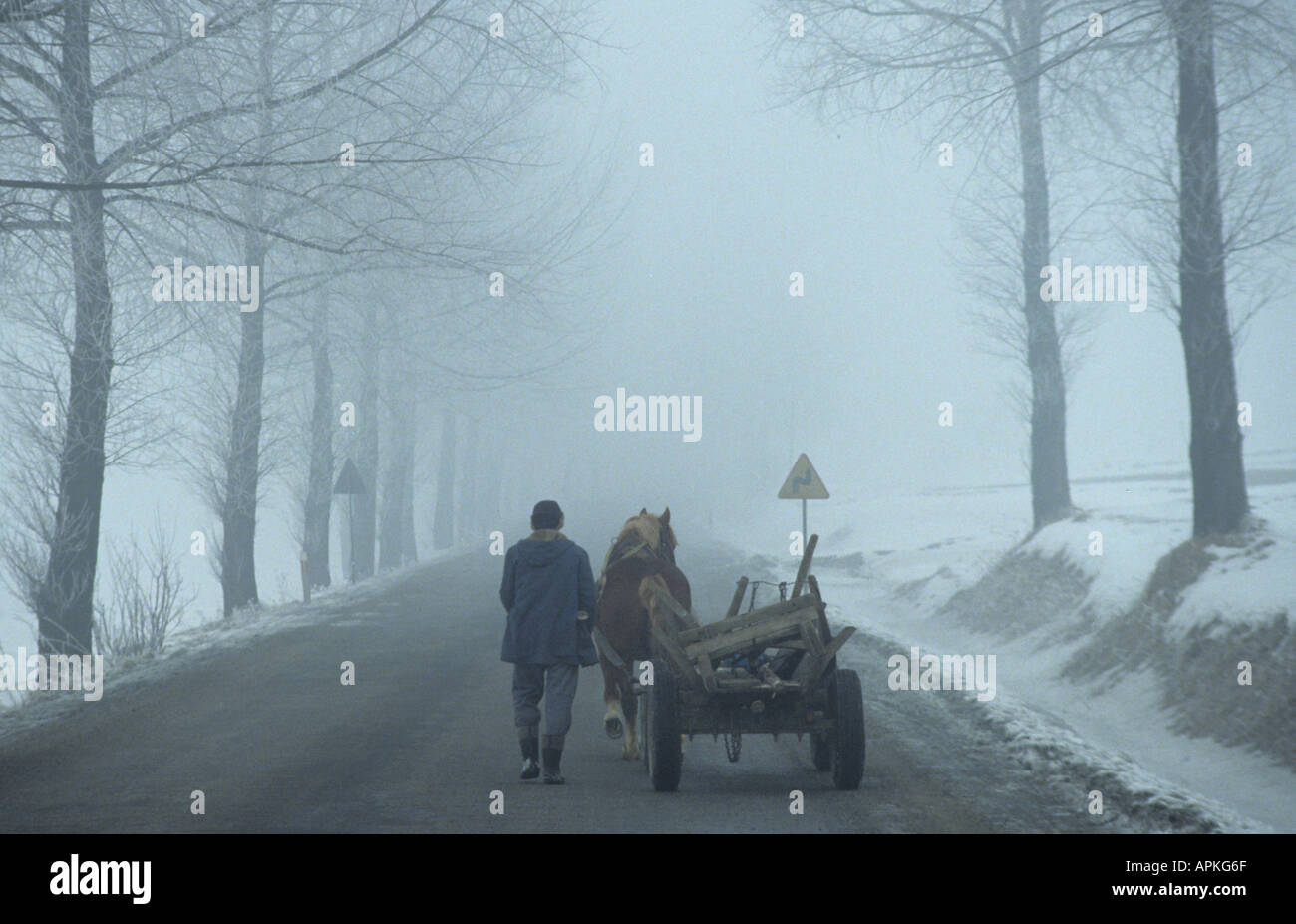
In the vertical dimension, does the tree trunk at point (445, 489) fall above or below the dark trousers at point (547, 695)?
above

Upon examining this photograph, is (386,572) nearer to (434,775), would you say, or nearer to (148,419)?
(148,419)

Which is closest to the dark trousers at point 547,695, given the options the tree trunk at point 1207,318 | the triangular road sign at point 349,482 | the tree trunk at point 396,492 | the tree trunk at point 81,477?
the tree trunk at point 81,477

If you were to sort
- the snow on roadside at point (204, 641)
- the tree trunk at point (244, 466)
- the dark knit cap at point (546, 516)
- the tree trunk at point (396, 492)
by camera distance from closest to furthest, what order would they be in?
the dark knit cap at point (546, 516) < the snow on roadside at point (204, 641) < the tree trunk at point (244, 466) < the tree trunk at point (396, 492)

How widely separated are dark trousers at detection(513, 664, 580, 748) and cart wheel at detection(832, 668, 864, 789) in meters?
1.83

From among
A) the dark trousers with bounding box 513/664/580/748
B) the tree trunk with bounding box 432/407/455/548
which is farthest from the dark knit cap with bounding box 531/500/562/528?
the tree trunk with bounding box 432/407/455/548

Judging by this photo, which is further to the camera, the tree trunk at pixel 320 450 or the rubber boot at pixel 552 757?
the tree trunk at pixel 320 450

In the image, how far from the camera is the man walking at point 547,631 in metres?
8.46

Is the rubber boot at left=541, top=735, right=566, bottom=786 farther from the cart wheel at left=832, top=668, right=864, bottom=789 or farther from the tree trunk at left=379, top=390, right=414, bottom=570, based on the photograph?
the tree trunk at left=379, top=390, right=414, bottom=570

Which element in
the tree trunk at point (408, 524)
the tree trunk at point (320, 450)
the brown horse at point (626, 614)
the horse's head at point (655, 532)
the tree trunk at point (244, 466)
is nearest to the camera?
the brown horse at point (626, 614)

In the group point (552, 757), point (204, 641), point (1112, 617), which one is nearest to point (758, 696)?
point (552, 757)

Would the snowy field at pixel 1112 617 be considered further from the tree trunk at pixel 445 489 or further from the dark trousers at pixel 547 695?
the tree trunk at pixel 445 489

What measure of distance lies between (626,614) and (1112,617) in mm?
6727
